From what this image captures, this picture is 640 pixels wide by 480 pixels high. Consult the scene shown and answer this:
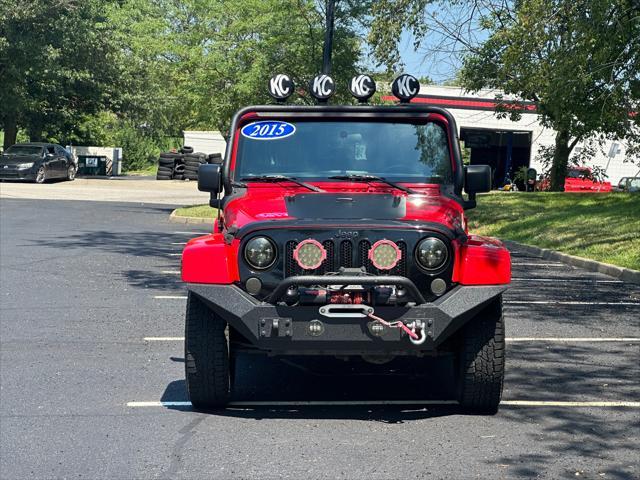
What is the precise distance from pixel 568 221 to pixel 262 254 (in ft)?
52.7

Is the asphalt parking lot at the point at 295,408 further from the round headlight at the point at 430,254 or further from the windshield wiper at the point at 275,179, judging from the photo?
the windshield wiper at the point at 275,179

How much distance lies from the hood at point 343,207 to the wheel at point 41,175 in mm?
33346

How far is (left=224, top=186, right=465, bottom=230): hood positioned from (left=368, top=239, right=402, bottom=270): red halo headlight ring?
205 millimetres

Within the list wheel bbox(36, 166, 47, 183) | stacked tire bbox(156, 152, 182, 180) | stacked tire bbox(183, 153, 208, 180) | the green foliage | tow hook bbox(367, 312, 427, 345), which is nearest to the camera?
tow hook bbox(367, 312, 427, 345)

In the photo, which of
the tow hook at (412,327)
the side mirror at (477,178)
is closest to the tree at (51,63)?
the side mirror at (477,178)

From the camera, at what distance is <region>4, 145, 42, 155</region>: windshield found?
39.0 metres

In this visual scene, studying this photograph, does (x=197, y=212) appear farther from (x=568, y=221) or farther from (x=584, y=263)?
(x=584, y=263)

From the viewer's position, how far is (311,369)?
24.7ft

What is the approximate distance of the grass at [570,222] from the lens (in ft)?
57.4

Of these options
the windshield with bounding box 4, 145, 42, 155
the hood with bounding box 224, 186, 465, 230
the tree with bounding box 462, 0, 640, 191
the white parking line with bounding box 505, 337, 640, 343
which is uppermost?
the tree with bounding box 462, 0, 640, 191

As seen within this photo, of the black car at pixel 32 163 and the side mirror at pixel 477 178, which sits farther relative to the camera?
the black car at pixel 32 163

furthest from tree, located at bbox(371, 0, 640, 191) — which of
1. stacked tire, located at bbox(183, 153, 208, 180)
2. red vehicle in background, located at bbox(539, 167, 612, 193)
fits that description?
stacked tire, located at bbox(183, 153, 208, 180)

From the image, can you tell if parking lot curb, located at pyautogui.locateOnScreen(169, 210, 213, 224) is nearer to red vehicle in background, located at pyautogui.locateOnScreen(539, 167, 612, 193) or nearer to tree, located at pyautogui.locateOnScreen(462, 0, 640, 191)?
tree, located at pyautogui.locateOnScreen(462, 0, 640, 191)

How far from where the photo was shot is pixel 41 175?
128ft
